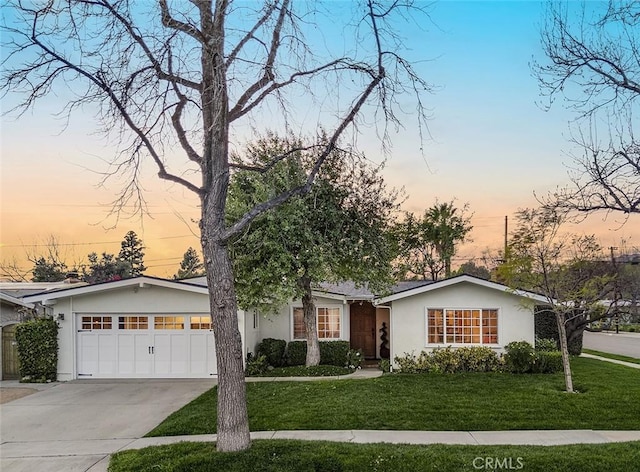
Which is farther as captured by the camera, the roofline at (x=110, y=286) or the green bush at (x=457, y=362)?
the roofline at (x=110, y=286)

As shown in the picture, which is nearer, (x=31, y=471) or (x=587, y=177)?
(x=31, y=471)

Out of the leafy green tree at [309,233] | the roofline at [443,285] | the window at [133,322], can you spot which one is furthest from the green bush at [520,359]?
the window at [133,322]

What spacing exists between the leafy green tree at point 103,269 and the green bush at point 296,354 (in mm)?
31152

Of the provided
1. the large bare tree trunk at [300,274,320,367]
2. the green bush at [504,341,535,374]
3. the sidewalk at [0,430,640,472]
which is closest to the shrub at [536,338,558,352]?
the green bush at [504,341,535,374]

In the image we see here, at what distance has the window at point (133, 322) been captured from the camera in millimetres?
14125

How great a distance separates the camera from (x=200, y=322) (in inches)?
556

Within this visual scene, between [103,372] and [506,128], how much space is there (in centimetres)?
1273

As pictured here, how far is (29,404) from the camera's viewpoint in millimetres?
10727

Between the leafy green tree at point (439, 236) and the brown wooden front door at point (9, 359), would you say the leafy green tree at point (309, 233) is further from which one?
the leafy green tree at point (439, 236)

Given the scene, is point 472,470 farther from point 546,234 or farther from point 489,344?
point 489,344

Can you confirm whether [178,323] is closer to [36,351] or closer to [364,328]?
[36,351]

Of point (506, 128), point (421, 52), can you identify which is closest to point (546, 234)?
point (506, 128)

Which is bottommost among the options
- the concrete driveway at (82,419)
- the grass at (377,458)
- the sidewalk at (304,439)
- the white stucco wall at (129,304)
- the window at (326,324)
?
the concrete driveway at (82,419)

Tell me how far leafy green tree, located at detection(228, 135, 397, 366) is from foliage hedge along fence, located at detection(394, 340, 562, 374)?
234 cm
